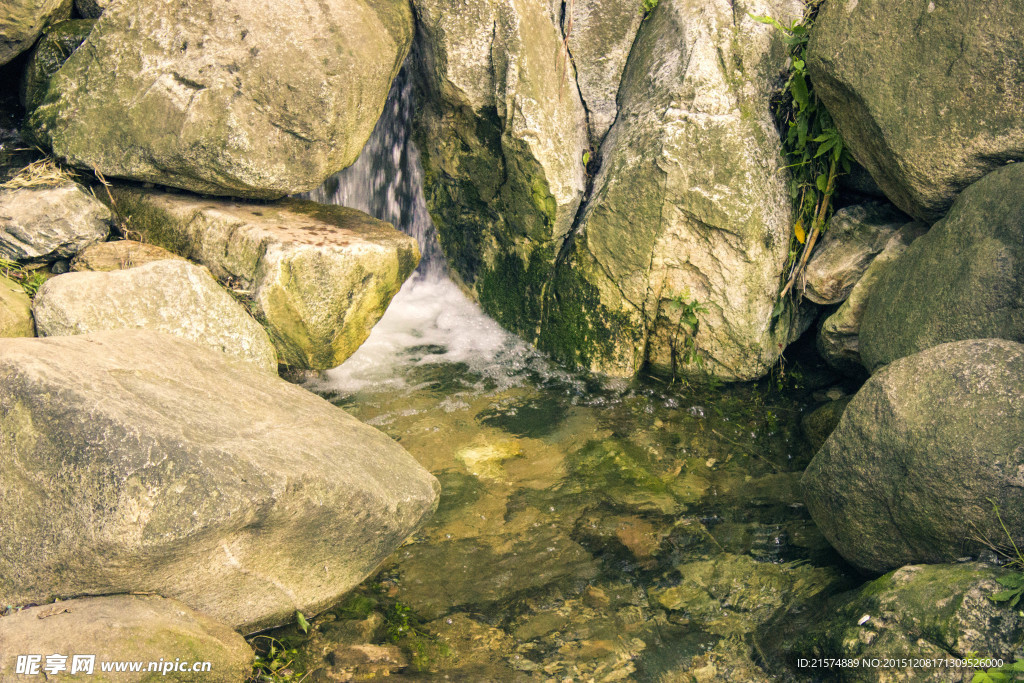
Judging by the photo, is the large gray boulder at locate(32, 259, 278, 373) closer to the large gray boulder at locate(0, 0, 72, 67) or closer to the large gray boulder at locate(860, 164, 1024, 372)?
the large gray boulder at locate(0, 0, 72, 67)

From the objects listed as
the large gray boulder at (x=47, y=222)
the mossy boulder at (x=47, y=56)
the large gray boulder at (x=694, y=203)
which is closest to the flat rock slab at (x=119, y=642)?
the large gray boulder at (x=47, y=222)

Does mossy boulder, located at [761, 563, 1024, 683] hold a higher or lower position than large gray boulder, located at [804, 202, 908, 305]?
lower

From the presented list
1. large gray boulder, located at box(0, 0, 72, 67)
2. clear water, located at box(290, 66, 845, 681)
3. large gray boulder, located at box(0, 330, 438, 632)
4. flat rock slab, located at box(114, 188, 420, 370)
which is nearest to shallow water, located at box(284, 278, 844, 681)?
clear water, located at box(290, 66, 845, 681)

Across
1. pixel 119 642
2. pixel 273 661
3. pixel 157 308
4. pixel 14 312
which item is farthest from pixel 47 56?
pixel 273 661

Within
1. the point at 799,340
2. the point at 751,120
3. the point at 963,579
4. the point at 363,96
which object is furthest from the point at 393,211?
the point at 963,579

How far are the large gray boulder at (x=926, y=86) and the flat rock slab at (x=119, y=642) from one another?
13.0 ft

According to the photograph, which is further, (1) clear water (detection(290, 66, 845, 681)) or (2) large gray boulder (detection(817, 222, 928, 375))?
(2) large gray boulder (detection(817, 222, 928, 375))

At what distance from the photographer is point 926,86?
12.5 ft

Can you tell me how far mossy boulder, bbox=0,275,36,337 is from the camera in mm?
3820

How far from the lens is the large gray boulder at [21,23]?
172 inches

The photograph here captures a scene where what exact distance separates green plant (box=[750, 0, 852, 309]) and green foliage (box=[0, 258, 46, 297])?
14.6 feet

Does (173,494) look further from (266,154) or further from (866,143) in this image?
(866,143)

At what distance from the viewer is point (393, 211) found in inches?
242

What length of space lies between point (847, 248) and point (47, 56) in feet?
16.7
